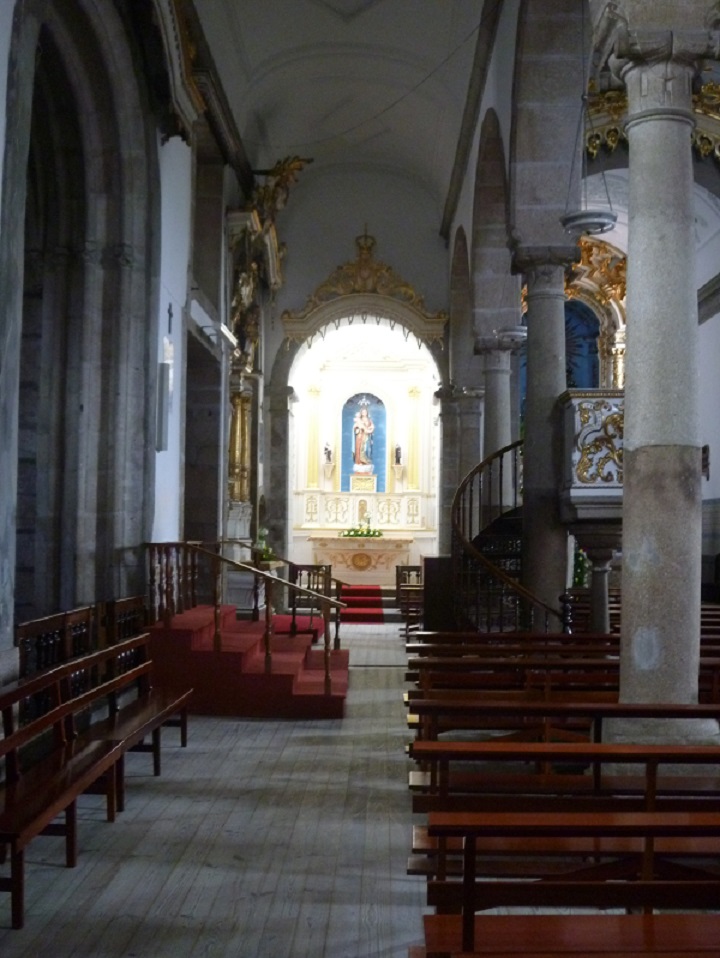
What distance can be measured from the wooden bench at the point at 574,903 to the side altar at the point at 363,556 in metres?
21.2

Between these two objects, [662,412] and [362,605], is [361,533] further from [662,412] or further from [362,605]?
[662,412]

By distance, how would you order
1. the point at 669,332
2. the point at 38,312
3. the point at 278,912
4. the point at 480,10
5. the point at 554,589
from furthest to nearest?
1. the point at 480,10
2. the point at 554,589
3. the point at 38,312
4. the point at 669,332
5. the point at 278,912

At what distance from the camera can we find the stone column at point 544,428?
9742 mm

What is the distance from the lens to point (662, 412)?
5.36 meters

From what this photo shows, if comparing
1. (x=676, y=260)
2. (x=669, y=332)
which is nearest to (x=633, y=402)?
(x=669, y=332)

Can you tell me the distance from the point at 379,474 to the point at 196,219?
532 inches

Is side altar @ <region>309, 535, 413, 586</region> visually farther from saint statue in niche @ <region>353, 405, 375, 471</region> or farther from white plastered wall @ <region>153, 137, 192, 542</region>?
white plastered wall @ <region>153, 137, 192, 542</region>

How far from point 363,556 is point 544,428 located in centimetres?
1473

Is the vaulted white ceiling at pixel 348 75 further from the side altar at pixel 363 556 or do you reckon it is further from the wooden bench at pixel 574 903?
the wooden bench at pixel 574 903

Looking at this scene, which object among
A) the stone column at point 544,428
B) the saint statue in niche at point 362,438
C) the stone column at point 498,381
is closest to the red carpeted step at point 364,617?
the stone column at point 498,381

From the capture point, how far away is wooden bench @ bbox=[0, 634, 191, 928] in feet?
13.0

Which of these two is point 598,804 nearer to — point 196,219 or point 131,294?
point 131,294

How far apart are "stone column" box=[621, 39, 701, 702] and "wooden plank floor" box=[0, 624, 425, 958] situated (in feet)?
5.13

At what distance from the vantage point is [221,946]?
12.6 feet
